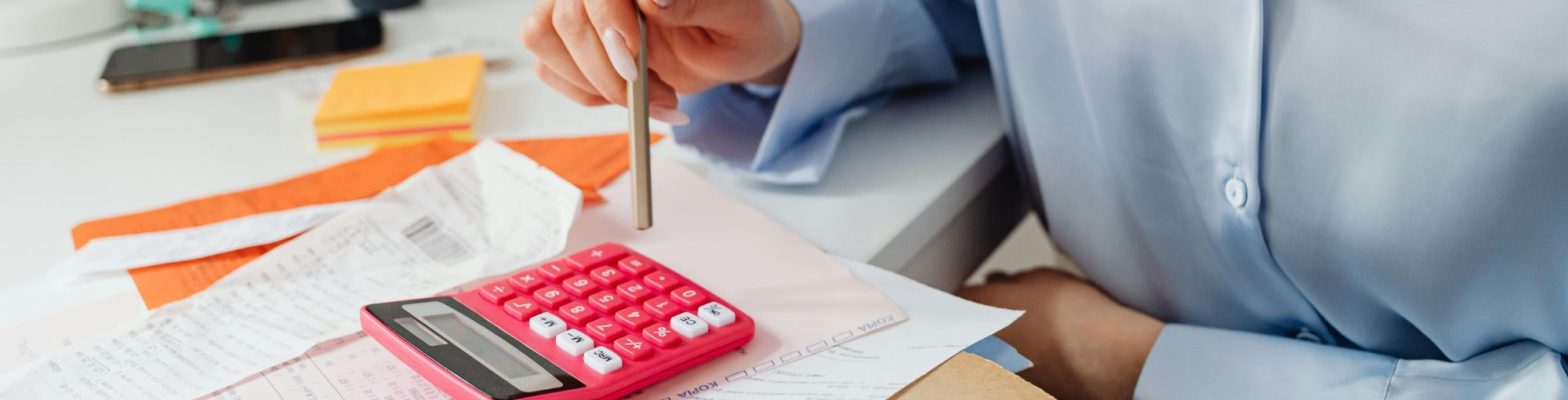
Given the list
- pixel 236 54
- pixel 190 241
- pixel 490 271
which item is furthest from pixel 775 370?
pixel 236 54

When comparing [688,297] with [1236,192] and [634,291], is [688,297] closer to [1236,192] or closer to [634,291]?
[634,291]

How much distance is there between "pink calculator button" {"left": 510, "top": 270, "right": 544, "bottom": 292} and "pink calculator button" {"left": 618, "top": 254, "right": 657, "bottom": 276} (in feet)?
0.10

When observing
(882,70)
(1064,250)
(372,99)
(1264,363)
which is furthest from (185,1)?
(1264,363)

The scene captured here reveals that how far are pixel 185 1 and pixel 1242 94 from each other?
0.70 metres

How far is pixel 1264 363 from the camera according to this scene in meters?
0.51

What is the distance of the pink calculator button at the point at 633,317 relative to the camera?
15.9 inches

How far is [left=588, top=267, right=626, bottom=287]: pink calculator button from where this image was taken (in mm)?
438

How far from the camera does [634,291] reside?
1.40 feet

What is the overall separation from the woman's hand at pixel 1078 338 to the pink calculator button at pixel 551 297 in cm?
22

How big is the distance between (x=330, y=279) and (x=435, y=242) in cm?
5

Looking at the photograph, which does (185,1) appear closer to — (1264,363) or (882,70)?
(882,70)

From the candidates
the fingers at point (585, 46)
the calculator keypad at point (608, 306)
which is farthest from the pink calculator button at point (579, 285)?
the fingers at point (585, 46)

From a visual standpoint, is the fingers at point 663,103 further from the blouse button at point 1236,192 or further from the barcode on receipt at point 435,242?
the blouse button at point 1236,192

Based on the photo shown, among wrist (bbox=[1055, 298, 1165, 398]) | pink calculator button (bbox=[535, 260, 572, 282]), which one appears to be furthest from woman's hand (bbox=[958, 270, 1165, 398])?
pink calculator button (bbox=[535, 260, 572, 282])
